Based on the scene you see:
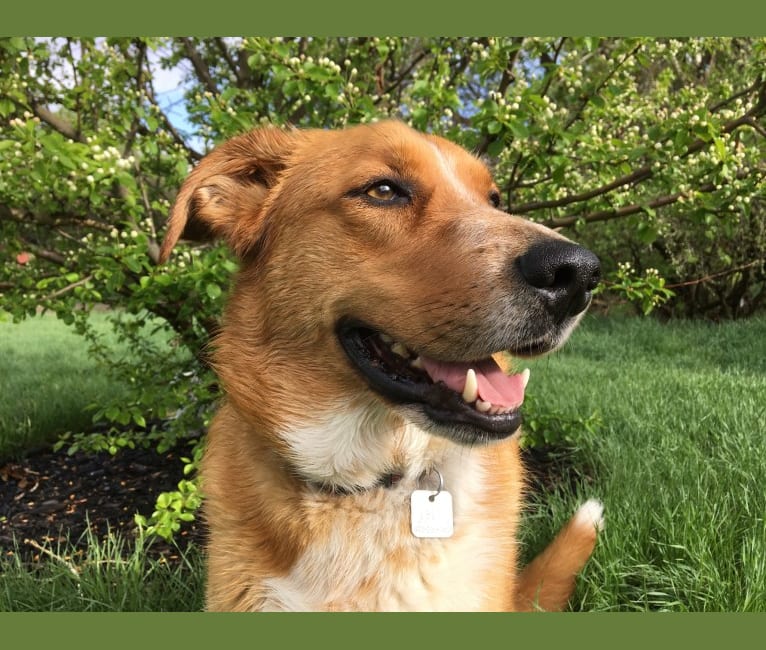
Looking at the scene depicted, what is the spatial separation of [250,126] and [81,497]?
2.73m

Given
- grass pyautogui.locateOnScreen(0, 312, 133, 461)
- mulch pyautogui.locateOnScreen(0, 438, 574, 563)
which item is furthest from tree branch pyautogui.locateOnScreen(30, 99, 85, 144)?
mulch pyautogui.locateOnScreen(0, 438, 574, 563)

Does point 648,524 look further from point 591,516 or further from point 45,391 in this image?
point 45,391

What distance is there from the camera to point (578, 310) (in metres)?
1.77

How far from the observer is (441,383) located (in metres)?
1.86

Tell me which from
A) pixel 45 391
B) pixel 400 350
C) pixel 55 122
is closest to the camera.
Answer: pixel 400 350

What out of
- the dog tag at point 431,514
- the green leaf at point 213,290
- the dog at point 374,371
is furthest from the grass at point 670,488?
the green leaf at point 213,290

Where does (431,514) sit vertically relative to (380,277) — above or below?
below

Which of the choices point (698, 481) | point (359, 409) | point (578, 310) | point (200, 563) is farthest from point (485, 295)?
point (200, 563)

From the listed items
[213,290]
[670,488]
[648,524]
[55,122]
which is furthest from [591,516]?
[55,122]

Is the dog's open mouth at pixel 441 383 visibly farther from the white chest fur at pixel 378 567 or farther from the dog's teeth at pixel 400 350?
the white chest fur at pixel 378 567

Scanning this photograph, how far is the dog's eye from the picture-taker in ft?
6.72

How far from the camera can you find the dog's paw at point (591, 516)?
2.57 m

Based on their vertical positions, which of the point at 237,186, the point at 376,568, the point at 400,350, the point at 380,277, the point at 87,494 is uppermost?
the point at 237,186

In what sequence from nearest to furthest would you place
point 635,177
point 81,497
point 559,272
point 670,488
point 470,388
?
point 559,272 < point 470,388 < point 670,488 < point 635,177 < point 81,497
